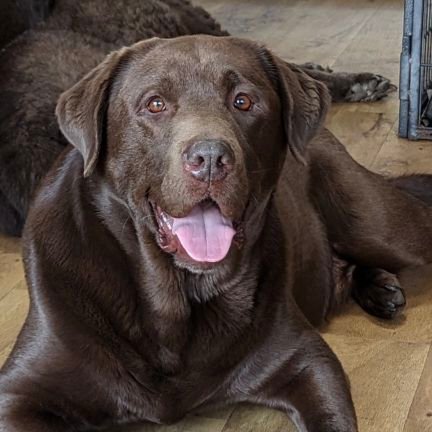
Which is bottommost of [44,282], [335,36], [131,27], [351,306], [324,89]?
[335,36]

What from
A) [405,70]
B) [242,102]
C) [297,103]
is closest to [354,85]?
[405,70]

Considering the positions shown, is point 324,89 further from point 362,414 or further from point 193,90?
point 362,414

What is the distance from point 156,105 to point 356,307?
3.18 feet

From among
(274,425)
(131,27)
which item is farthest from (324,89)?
(131,27)

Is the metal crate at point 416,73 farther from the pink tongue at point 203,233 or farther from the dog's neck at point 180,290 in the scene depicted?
the pink tongue at point 203,233

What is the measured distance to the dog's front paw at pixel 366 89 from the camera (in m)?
3.94

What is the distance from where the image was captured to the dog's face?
5.87 feet

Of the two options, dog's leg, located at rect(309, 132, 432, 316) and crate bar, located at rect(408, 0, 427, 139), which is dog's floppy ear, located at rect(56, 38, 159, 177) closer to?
dog's leg, located at rect(309, 132, 432, 316)

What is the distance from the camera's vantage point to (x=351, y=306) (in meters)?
2.62

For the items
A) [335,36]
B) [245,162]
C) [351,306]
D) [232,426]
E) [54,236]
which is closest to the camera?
[245,162]

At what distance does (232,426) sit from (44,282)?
1.57ft

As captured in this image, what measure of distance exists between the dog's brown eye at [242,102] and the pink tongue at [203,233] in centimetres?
18

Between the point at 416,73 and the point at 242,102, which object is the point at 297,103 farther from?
the point at 416,73

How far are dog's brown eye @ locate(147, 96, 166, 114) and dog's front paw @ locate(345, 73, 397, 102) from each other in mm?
2162
